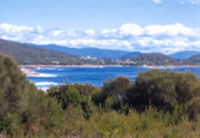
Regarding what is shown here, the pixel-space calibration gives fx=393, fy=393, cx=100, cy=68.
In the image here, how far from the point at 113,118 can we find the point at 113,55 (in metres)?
153

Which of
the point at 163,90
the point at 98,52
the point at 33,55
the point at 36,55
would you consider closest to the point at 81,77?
the point at 163,90

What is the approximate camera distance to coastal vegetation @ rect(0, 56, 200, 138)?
310 inches

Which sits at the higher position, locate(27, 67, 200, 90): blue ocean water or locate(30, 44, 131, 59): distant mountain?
locate(30, 44, 131, 59): distant mountain

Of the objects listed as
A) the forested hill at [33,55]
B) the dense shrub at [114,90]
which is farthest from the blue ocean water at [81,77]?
the forested hill at [33,55]

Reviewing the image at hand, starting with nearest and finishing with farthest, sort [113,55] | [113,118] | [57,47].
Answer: [113,118] → [113,55] → [57,47]

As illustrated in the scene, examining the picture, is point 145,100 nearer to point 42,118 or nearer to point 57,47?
point 42,118

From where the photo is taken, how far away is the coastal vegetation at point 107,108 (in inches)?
310

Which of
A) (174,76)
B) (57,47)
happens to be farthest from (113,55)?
(174,76)

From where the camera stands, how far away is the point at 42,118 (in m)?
10.1

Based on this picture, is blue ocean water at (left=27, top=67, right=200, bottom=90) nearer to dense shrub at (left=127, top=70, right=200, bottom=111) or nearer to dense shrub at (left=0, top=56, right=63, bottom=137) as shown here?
dense shrub at (left=127, top=70, right=200, bottom=111)

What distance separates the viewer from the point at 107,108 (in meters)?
11.6

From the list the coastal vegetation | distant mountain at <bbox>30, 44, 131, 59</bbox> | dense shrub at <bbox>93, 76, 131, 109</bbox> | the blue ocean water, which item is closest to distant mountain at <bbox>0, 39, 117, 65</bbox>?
the blue ocean water

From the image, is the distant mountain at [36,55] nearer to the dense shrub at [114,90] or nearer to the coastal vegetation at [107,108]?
the dense shrub at [114,90]

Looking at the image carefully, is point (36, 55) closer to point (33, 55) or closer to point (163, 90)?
point (33, 55)
